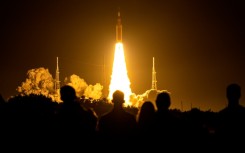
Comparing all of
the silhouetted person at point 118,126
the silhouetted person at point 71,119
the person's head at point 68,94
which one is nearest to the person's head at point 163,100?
the silhouetted person at point 118,126

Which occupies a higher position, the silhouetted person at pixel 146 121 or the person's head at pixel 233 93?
the person's head at pixel 233 93

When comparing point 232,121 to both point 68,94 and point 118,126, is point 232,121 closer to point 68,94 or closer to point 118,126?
point 118,126

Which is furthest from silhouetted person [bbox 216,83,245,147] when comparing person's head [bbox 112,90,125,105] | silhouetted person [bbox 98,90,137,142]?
person's head [bbox 112,90,125,105]

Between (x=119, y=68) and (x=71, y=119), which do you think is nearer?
(x=71, y=119)

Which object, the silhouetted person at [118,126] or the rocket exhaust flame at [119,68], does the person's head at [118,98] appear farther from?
the rocket exhaust flame at [119,68]

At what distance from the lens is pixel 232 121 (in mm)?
9203

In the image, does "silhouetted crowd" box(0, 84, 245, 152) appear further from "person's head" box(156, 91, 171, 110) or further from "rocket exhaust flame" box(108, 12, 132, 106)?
"rocket exhaust flame" box(108, 12, 132, 106)

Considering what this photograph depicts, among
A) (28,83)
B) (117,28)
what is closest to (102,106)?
(117,28)

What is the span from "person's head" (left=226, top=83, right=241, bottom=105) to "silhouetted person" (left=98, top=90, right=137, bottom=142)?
6.16ft

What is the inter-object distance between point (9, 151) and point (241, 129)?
4.59m

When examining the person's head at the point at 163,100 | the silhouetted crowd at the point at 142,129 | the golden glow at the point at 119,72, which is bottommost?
the silhouetted crowd at the point at 142,129

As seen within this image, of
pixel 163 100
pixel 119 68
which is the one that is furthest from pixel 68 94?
pixel 119 68

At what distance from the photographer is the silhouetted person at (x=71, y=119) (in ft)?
30.8

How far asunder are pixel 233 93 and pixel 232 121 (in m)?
0.53
